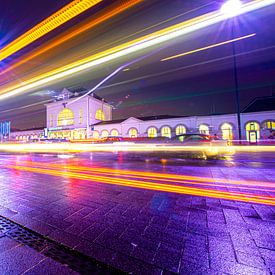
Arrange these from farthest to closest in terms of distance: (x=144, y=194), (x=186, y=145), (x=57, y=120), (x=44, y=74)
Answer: (x=57, y=120), (x=186, y=145), (x=44, y=74), (x=144, y=194)

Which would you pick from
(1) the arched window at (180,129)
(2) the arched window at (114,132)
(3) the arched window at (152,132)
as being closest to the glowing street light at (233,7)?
(1) the arched window at (180,129)

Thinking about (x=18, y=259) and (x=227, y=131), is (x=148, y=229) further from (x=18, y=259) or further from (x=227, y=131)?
(x=227, y=131)

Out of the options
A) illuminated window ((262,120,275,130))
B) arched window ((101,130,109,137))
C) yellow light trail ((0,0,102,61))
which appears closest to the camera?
yellow light trail ((0,0,102,61))

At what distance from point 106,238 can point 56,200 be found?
6.00ft

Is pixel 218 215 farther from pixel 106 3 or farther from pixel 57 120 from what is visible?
pixel 57 120

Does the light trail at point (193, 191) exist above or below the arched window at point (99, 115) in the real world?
below

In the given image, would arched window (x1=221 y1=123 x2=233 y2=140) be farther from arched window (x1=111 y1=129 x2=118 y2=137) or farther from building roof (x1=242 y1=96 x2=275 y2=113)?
arched window (x1=111 y1=129 x2=118 y2=137)

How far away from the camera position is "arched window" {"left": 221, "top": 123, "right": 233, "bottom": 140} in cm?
2594

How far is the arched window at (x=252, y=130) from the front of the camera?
1012 inches

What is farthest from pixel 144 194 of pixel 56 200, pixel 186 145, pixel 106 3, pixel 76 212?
pixel 186 145

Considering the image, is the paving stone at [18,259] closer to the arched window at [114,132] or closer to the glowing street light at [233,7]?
the glowing street light at [233,7]

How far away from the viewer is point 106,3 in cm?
709

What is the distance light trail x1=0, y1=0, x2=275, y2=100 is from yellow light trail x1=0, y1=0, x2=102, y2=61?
2439mm

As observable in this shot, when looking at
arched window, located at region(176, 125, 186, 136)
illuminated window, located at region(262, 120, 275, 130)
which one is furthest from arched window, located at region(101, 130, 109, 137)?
illuminated window, located at region(262, 120, 275, 130)
